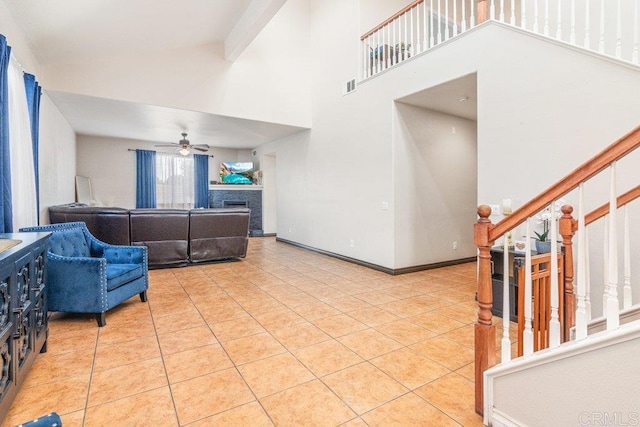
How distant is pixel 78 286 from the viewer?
273 centimetres

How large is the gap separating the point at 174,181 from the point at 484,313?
29.5 ft

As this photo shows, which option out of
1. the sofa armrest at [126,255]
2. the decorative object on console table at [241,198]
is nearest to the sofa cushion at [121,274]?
the sofa armrest at [126,255]

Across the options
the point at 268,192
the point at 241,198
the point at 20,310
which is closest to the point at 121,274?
the point at 20,310

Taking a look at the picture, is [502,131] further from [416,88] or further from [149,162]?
[149,162]

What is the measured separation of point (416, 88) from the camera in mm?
4207

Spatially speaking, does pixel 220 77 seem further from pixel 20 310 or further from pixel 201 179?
pixel 20 310

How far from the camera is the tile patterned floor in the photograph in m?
1.66

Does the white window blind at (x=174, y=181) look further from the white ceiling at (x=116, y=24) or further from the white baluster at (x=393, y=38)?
the white baluster at (x=393, y=38)

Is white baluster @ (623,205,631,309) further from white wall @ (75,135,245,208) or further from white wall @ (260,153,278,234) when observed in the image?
white wall @ (75,135,245,208)

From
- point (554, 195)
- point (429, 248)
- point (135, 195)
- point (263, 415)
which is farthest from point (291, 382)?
point (135, 195)

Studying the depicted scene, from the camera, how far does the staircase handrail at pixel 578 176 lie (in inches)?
44.8

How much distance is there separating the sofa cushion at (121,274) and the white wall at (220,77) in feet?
9.90

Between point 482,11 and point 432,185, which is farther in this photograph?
point 432,185

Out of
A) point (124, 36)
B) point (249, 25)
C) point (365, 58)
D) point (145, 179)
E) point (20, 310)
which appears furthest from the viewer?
point (145, 179)
